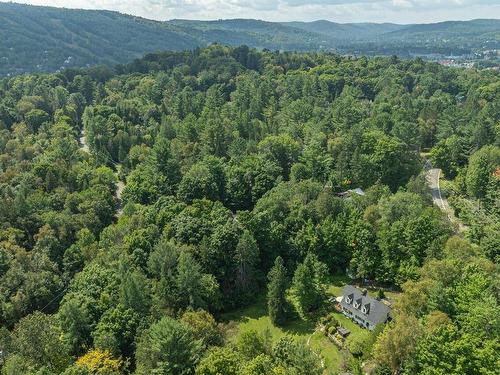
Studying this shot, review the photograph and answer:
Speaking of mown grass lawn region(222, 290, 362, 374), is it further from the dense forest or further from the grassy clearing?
the dense forest

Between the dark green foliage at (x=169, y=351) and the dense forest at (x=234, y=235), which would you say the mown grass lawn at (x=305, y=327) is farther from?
the dark green foliage at (x=169, y=351)

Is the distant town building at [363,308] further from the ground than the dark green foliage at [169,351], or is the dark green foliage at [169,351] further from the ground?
the dark green foliage at [169,351]

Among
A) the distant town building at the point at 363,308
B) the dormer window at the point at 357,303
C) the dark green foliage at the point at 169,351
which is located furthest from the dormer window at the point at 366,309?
the dark green foliage at the point at 169,351

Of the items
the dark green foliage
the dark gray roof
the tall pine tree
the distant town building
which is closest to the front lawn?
the distant town building

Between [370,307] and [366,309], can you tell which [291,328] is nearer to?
[366,309]

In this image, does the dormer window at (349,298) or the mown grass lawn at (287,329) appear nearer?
the mown grass lawn at (287,329)

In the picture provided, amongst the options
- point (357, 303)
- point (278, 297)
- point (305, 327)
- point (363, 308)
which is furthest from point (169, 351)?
point (357, 303)

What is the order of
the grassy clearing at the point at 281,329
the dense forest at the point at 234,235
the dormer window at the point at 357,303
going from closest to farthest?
the dense forest at the point at 234,235
the grassy clearing at the point at 281,329
the dormer window at the point at 357,303
